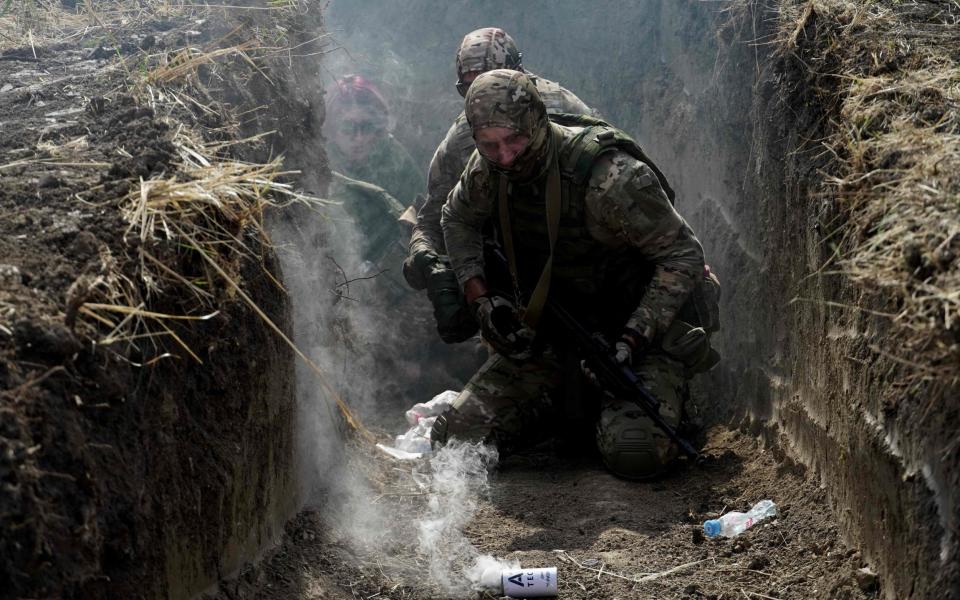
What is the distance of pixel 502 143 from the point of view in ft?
14.7

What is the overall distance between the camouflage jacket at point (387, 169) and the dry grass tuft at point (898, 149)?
4375 mm

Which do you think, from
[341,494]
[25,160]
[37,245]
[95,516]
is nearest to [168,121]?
[25,160]

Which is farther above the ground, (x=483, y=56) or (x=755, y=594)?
(x=483, y=56)

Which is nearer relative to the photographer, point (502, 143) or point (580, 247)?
point (502, 143)

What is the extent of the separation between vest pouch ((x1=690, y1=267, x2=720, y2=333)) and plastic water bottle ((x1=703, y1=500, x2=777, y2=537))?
4.71 feet

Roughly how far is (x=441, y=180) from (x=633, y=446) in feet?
7.30

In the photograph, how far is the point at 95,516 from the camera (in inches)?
87.0

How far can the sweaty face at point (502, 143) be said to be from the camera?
4473 millimetres

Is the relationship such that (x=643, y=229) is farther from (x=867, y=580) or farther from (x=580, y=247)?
(x=867, y=580)

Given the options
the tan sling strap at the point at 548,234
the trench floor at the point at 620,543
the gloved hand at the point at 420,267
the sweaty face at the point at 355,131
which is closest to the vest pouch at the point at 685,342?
the trench floor at the point at 620,543

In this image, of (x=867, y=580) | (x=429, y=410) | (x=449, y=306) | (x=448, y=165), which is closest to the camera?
(x=867, y=580)

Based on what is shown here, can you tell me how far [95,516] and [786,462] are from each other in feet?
9.75

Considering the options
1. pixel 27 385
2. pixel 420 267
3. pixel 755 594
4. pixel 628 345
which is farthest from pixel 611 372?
pixel 27 385

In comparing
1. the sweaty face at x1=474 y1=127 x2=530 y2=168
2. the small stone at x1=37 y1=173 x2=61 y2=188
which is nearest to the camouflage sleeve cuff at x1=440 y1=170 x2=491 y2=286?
the sweaty face at x1=474 y1=127 x2=530 y2=168
